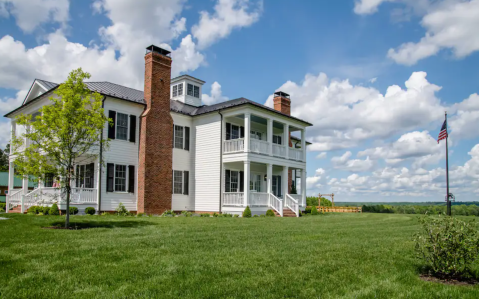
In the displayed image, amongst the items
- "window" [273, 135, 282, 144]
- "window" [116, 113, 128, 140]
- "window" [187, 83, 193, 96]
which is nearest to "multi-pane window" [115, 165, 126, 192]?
"window" [116, 113, 128, 140]

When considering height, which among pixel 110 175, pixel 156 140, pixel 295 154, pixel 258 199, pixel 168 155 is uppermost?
pixel 156 140

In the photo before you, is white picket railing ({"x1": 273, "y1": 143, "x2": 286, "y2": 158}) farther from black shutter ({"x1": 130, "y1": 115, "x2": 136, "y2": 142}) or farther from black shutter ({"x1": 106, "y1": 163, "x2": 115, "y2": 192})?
black shutter ({"x1": 106, "y1": 163, "x2": 115, "y2": 192})

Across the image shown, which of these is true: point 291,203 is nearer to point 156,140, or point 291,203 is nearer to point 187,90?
point 156,140

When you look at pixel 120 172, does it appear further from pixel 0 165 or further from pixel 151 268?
pixel 0 165

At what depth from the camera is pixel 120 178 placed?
20.5m

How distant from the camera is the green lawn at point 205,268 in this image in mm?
5648

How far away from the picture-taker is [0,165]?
48.3 metres

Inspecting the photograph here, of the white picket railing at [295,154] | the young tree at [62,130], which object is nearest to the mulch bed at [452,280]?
the young tree at [62,130]

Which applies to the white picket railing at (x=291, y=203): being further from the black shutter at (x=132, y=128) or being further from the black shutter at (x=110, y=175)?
the black shutter at (x=110, y=175)

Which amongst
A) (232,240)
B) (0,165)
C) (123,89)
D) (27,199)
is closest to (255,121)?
(123,89)

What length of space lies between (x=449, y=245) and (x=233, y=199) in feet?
54.9

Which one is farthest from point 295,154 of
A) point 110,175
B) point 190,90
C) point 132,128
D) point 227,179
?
point 110,175

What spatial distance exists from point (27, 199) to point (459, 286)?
71.4 ft

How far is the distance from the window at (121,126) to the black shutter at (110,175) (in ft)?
5.41
